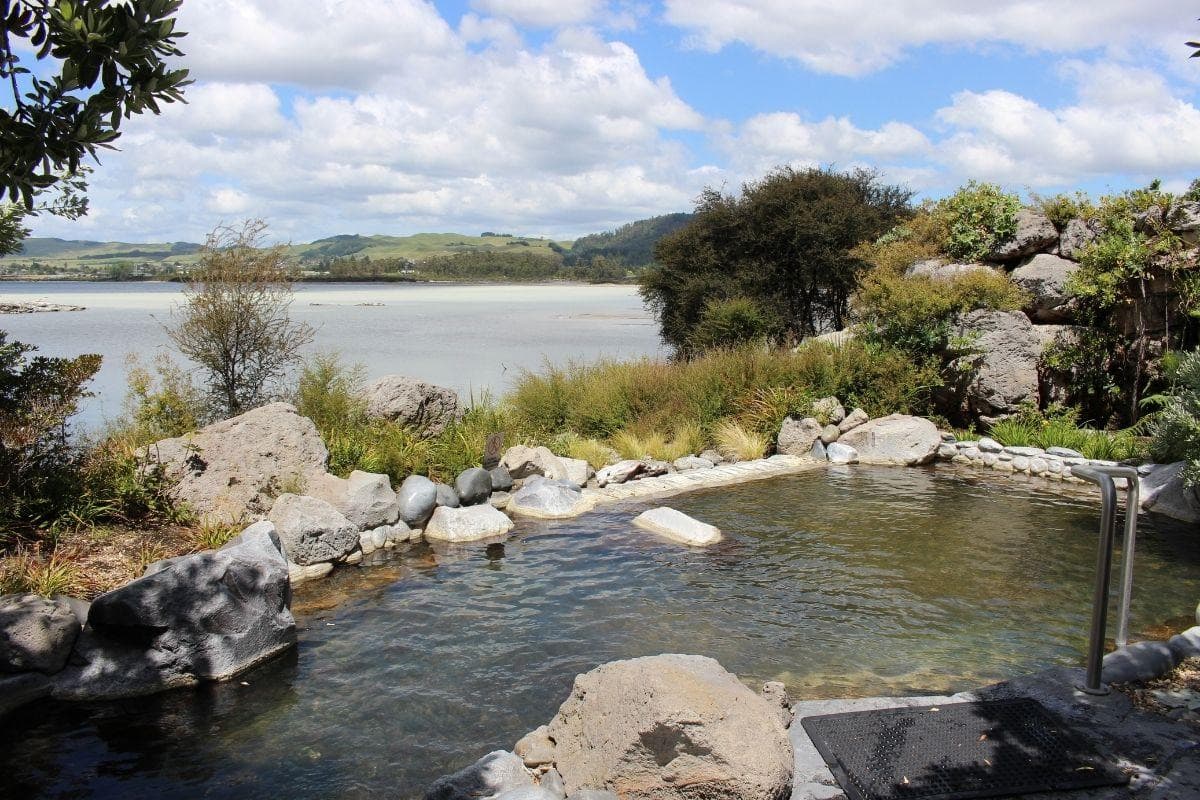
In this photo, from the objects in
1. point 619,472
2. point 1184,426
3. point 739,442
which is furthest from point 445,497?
point 1184,426

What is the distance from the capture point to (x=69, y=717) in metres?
5.60

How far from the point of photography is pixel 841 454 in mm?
13242

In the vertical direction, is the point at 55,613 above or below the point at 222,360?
below

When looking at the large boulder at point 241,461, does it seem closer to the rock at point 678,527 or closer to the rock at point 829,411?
the rock at point 678,527

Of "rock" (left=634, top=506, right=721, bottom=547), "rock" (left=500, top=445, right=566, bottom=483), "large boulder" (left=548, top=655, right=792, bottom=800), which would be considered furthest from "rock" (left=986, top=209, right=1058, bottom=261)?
"large boulder" (left=548, top=655, right=792, bottom=800)

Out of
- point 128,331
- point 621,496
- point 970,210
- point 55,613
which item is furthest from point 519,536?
point 128,331

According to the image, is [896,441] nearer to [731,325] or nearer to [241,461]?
[731,325]

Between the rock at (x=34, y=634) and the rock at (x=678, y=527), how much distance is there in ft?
19.2

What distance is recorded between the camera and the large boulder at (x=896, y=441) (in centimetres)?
1309

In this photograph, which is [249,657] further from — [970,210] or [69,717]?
[970,210]

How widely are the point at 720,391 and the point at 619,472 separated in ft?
11.0

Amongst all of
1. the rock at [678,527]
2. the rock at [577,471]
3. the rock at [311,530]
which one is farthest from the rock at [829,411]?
the rock at [311,530]

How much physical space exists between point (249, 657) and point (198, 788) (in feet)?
5.58

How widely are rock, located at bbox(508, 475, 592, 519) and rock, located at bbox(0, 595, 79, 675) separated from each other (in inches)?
214
